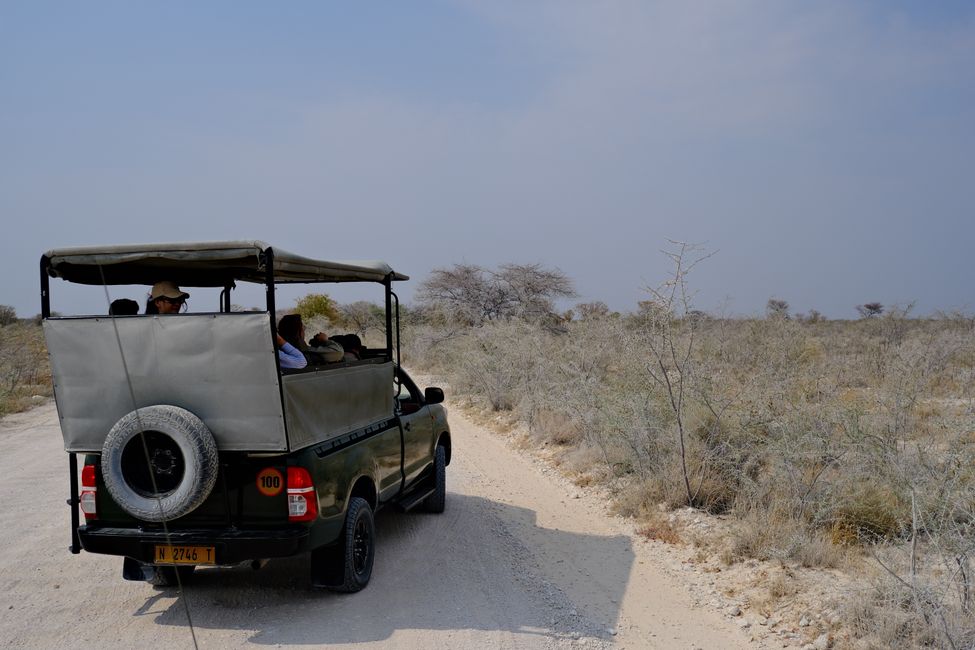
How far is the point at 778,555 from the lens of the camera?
574 centimetres

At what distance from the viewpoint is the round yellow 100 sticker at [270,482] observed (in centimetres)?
461

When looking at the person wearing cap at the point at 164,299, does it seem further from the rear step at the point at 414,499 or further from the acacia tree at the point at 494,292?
the acacia tree at the point at 494,292

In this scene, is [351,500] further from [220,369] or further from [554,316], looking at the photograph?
[554,316]

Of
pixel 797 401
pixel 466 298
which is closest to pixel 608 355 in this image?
pixel 797 401

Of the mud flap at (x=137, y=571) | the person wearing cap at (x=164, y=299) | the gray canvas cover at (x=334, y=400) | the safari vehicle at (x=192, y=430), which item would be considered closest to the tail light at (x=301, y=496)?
the safari vehicle at (x=192, y=430)

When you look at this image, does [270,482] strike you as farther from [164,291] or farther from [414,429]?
[414,429]

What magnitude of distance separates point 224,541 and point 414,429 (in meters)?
2.58

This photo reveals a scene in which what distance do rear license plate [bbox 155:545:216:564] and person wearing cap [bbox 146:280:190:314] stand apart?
1.62 metres

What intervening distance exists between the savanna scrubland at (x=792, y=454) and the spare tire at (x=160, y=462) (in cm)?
391

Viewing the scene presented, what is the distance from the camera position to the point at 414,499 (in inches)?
267

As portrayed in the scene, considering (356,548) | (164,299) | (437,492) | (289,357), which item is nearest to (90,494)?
(164,299)

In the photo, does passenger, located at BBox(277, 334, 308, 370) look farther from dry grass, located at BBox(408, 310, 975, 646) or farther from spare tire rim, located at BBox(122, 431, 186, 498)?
dry grass, located at BBox(408, 310, 975, 646)

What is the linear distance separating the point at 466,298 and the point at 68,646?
24.3 metres

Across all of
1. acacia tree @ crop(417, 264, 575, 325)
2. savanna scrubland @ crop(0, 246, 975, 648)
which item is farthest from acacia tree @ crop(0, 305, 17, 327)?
savanna scrubland @ crop(0, 246, 975, 648)
